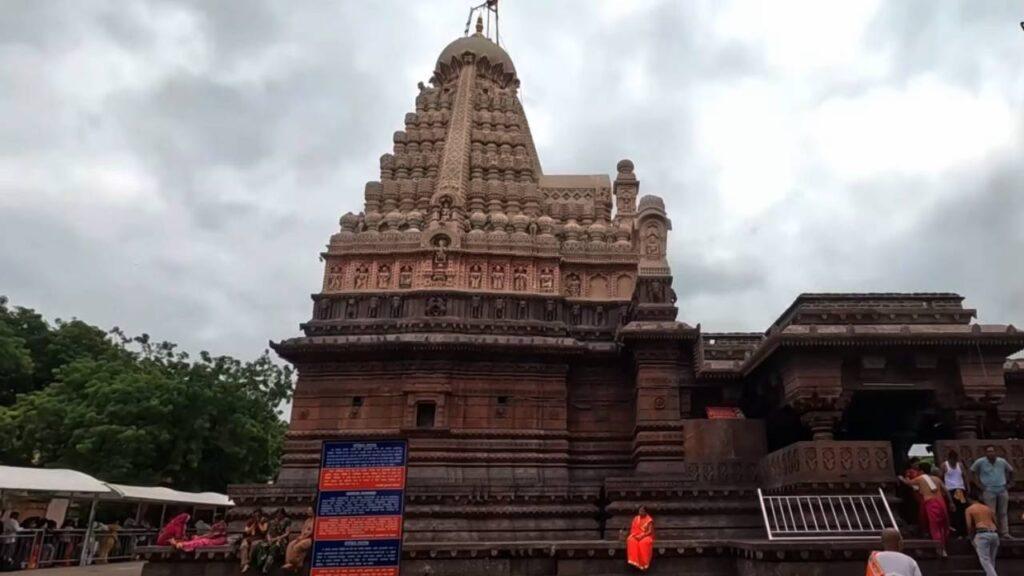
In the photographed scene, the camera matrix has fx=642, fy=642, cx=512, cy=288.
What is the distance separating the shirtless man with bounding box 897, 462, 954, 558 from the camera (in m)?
10.9

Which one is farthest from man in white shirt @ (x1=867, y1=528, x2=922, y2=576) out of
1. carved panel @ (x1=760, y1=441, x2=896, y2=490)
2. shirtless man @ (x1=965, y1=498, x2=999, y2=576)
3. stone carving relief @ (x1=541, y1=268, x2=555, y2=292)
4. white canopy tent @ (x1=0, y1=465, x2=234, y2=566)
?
white canopy tent @ (x1=0, y1=465, x2=234, y2=566)

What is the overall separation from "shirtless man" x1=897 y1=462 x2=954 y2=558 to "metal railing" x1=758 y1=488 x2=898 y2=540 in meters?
0.82

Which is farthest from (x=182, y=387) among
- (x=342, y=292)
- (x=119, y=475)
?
(x=342, y=292)

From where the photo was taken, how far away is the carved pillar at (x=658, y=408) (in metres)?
17.4

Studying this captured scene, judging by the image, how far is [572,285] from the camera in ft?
75.6

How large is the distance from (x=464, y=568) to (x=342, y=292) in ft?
38.7

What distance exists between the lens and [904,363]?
603 inches

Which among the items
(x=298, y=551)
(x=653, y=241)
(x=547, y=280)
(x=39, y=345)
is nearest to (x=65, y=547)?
(x=298, y=551)

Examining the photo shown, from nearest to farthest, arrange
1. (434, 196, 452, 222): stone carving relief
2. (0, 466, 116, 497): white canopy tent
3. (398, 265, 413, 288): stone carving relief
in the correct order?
(0, 466, 116, 497): white canopy tent → (398, 265, 413, 288): stone carving relief → (434, 196, 452, 222): stone carving relief

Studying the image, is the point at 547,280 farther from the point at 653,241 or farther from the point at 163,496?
the point at 163,496

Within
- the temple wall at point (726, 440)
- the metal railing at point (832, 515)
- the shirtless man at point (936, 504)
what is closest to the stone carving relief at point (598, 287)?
the temple wall at point (726, 440)

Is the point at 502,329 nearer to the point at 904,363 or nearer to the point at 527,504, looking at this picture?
the point at 527,504

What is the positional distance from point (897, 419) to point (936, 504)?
8248 millimetres

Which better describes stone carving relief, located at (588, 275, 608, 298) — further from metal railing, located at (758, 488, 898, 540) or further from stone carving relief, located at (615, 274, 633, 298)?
metal railing, located at (758, 488, 898, 540)
